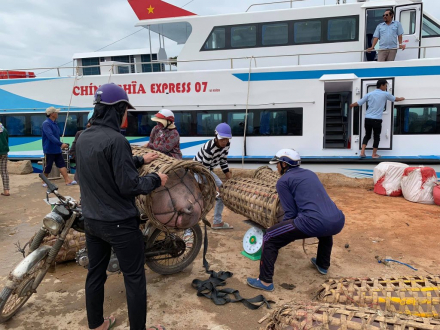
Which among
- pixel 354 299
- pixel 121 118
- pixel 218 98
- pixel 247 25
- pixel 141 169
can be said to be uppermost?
pixel 247 25

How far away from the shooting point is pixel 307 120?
7.65 metres

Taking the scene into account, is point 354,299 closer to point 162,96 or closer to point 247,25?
point 162,96

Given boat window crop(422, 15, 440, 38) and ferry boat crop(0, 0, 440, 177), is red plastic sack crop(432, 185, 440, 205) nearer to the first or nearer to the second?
ferry boat crop(0, 0, 440, 177)

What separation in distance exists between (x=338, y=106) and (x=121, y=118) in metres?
8.04

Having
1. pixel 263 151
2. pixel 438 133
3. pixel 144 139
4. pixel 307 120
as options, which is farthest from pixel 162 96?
pixel 438 133

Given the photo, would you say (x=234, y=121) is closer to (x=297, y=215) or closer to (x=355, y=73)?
(x=355, y=73)

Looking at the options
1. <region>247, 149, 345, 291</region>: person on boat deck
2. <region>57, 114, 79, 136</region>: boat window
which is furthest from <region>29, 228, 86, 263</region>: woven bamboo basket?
<region>57, 114, 79, 136</region>: boat window

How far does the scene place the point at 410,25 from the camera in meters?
7.89

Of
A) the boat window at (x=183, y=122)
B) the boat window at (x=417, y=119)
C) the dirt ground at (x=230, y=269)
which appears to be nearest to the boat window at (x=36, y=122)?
the dirt ground at (x=230, y=269)

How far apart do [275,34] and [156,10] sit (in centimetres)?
334

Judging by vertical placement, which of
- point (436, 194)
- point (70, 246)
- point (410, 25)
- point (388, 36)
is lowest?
point (436, 194)

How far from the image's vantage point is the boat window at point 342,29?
26.6 feet

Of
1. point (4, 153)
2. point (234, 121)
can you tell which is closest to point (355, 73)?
point (234, 121)

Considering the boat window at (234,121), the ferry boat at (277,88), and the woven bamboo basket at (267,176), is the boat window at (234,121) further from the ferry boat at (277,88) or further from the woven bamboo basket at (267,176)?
the woven bamboo basket at (267,176)
